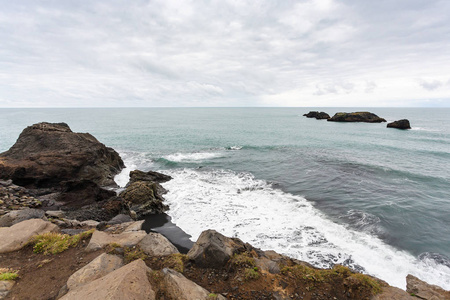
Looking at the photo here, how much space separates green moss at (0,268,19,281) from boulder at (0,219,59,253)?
1659mm

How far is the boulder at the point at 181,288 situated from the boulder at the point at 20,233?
22.9 ft

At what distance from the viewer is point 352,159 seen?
115 feet

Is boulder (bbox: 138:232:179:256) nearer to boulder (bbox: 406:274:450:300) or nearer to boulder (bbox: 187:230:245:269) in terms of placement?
boulder (bbox: 187:230:245:269)

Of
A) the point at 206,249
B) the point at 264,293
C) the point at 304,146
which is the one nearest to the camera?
the point at 264,293

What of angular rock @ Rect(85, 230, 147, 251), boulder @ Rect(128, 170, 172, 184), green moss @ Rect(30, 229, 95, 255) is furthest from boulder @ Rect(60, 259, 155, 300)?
boulder @ Rect(128, 170, 172, 184)

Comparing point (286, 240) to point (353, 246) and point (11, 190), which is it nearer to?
point (353, 246)

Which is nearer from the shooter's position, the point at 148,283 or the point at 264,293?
the point at 148,283

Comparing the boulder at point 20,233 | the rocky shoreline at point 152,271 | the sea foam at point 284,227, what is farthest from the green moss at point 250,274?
Answer: the boulder at point 20,233

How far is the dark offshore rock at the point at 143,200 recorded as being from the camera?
1814cm

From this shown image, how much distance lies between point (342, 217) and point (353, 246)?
397cm

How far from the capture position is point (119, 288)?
5891 mm

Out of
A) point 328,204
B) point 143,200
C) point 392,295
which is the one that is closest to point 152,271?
point 392,295

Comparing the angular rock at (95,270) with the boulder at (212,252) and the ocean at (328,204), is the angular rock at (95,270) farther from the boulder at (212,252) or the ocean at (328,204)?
the ocean at (328,204)

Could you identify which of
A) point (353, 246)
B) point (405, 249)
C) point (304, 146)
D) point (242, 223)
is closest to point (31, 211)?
point (242, 223)
